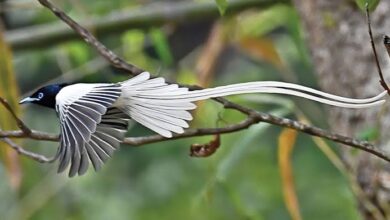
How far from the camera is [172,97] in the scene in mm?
1102

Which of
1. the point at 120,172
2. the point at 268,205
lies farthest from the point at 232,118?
the point at 120,172

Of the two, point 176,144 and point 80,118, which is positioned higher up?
point 176,144

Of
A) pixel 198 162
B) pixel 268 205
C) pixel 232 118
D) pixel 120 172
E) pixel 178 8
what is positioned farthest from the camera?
pixel 120 172

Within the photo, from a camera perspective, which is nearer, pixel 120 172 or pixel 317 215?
pixel 317 215

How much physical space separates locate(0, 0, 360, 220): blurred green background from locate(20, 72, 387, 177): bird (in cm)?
86

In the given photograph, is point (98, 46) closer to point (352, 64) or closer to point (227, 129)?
point (227, 129)

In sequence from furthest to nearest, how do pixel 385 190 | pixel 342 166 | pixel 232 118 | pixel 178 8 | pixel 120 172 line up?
1. pixel 120 172
2. pixel 232 118
3. pixel 178 8
4. pixel 342 166
5. pixel 385 190

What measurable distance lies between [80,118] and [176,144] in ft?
8.02

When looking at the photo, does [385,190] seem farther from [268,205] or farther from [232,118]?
[268,205]

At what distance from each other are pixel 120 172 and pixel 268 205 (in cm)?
75

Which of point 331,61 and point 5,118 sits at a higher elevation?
point 331,61

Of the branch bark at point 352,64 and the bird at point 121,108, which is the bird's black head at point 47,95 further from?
the branch bark at point 352,64

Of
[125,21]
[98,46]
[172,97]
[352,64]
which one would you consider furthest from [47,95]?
[125,21]

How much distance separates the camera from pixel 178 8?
7.27 ft
